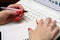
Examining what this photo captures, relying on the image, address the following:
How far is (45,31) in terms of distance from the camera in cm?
78

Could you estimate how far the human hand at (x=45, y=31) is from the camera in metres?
0.76

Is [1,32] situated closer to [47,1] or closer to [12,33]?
[12,33]

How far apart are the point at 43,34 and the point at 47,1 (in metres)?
0.23

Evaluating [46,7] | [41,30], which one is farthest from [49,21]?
[46,7]

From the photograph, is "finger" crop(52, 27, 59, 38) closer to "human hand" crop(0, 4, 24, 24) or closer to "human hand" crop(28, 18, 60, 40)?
"human hand" crop(28, 18, 60, 40)

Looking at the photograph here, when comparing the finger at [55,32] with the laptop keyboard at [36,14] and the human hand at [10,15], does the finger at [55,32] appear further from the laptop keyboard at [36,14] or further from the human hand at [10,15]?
the human hand at [10,15]

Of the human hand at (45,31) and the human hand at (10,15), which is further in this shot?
the human hand at (10,15)

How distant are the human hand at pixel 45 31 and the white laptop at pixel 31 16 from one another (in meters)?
0.05

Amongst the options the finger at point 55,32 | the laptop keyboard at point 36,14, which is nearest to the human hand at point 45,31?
the finger at point 55,32

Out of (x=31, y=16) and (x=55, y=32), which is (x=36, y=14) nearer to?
(x=31, y=16)

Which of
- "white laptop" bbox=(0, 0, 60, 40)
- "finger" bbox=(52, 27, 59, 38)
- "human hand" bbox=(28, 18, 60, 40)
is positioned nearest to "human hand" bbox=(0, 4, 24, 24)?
"white laptop" bbox=(0, 0, 60, 40)

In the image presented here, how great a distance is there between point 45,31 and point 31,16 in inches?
7.9

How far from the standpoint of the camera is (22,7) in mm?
965

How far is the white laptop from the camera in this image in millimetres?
851
